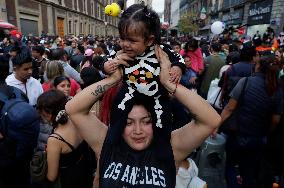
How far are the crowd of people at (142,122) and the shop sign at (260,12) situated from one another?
69.0 ft

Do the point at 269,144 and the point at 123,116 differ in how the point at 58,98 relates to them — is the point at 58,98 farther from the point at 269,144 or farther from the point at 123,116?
the point at 269,144

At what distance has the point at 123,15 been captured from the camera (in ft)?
5.28

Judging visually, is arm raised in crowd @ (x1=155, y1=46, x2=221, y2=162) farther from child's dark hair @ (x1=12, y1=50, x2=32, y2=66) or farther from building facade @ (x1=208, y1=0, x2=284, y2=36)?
building facade @ (x1=208, y1=0, x2=284, y2=36)

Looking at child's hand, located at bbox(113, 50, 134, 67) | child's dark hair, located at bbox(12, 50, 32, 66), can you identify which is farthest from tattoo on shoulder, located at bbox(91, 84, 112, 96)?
child's dark hair, located at bbox(12, 50, 32, 66)

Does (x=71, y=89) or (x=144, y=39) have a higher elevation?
(x=144, y=39)

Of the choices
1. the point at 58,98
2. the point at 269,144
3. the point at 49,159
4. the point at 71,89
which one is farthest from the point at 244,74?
the point at 49,159

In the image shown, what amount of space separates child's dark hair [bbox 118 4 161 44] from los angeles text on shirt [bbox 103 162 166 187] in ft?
2.63

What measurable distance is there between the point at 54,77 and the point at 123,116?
112 inches

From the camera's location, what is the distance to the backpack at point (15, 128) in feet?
9.05

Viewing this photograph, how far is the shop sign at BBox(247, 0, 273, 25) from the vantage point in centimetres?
2244

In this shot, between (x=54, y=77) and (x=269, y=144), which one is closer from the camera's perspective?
(x=269, y=144)

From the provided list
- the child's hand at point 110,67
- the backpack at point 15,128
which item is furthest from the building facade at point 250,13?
the child's hand at point 110,67

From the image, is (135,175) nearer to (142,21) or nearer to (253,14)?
(142,21)

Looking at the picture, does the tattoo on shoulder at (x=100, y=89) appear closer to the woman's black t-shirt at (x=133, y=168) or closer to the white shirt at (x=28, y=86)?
the woman's black t-shirt at (x=133, y=168)
